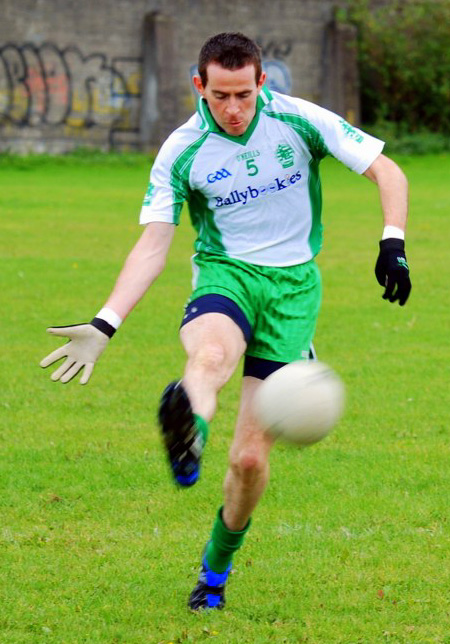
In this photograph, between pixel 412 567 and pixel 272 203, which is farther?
pixel 412 567

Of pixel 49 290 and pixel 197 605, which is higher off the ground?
pixel 197 605

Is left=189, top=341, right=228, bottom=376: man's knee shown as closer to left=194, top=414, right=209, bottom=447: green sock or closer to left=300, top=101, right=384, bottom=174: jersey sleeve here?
left=194, top=414, right=209, bottom=447: green sock

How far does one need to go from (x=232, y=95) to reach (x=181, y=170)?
0.47 m

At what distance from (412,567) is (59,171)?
24338mm

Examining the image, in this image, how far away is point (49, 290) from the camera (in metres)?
13.8

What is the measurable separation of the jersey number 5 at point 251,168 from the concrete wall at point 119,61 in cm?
2701

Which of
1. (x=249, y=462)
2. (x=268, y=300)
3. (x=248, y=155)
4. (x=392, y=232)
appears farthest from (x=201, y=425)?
(x=248, y=155)

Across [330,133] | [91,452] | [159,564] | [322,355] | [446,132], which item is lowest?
[446,132]

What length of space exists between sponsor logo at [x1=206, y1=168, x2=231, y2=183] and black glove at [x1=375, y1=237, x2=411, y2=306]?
901 mm

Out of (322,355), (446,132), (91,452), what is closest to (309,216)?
(91,452)

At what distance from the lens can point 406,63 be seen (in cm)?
3553

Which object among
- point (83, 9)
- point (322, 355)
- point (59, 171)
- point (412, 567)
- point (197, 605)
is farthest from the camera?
point (83, 9)

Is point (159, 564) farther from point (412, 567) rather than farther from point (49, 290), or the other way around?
point (49, 290)

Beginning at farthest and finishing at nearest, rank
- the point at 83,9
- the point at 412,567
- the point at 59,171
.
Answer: the point at 83,9 < the point at 59,171 < the point at 412,567
